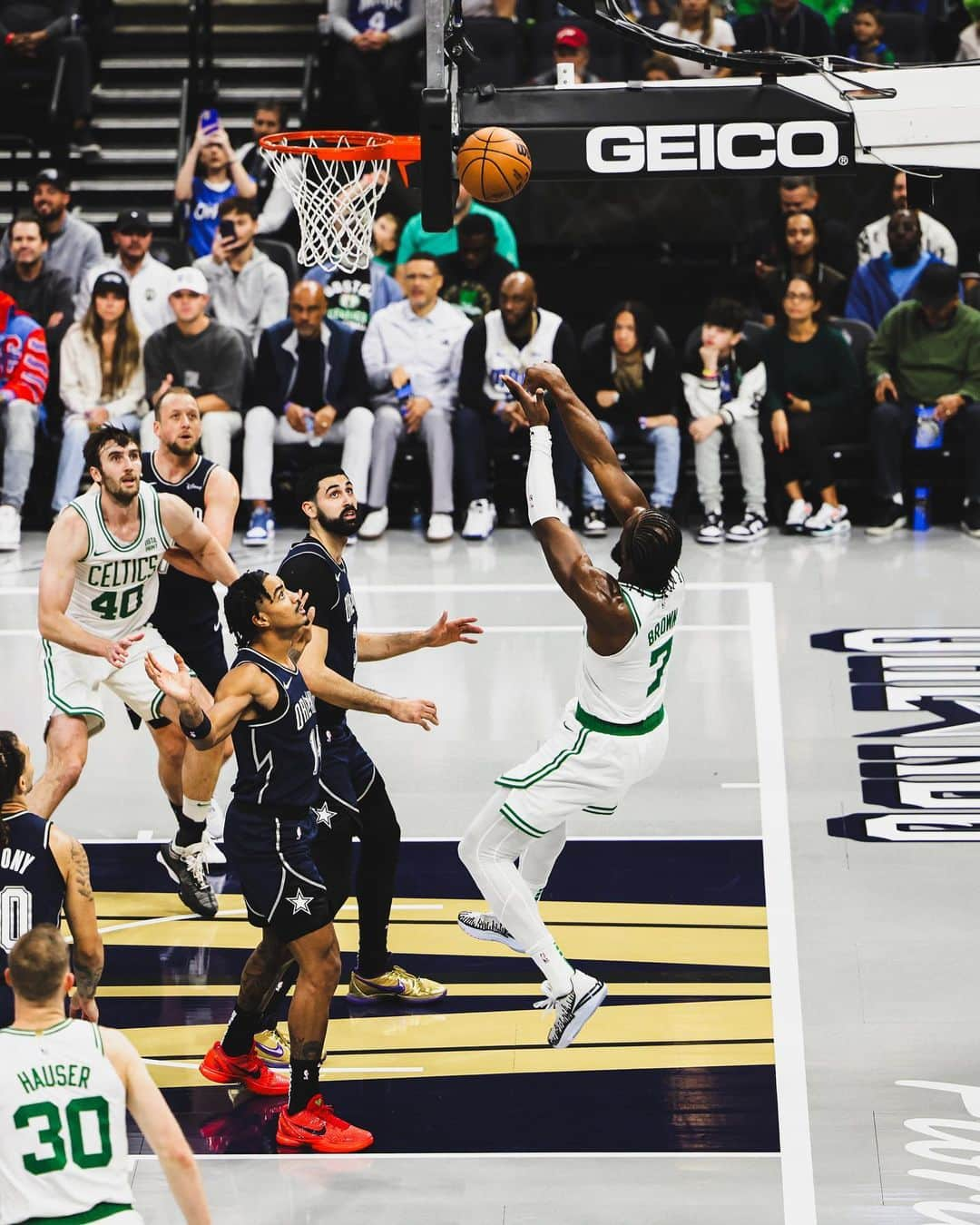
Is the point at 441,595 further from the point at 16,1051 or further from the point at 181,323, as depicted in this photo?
the point at 16,1051

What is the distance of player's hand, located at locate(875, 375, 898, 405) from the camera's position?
14367mm

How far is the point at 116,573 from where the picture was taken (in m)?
8.99

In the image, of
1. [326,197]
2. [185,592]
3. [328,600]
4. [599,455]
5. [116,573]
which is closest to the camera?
[328,600]

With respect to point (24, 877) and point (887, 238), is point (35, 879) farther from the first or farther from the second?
point (887, 238)

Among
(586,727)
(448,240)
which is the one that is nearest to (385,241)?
(448,240)

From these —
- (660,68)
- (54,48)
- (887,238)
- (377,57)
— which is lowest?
(887,238)

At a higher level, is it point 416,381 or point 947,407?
point 416,381

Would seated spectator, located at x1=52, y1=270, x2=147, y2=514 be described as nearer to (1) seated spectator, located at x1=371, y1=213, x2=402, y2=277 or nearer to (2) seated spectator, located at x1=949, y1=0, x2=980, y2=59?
(1) seated spectator, located at x1=371, y1=213, x2=402, y2=277

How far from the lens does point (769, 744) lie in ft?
35.4

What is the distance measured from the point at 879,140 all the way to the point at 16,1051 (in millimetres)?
5330

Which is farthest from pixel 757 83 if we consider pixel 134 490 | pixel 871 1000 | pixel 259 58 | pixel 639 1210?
pixel 259 58

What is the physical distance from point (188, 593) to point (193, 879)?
1.29 metres

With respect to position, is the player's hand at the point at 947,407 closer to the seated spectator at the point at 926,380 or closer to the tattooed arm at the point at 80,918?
the seated spectator at the point at 926,380

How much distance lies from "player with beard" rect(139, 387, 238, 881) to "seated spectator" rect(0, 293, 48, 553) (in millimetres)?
4939
